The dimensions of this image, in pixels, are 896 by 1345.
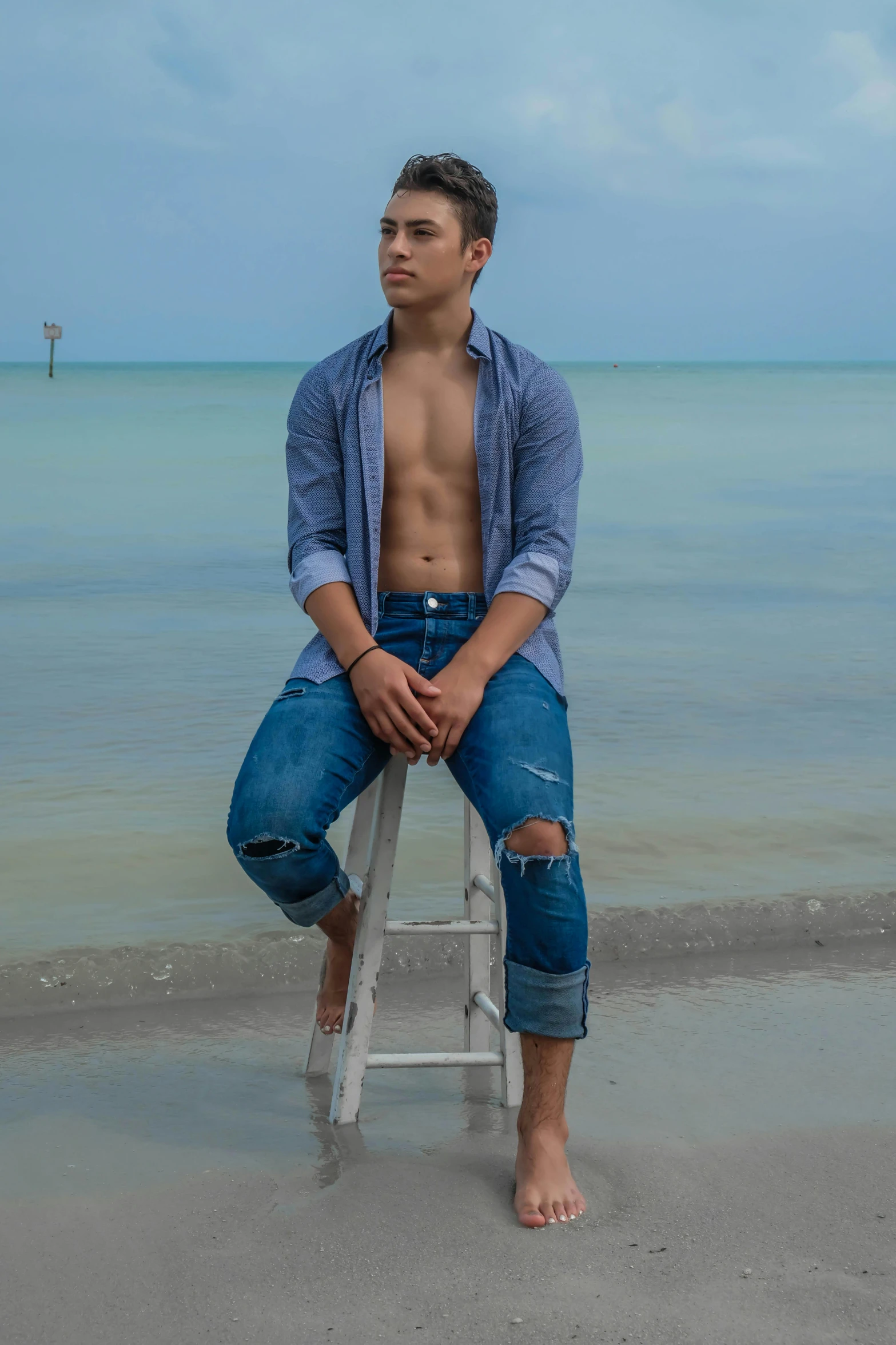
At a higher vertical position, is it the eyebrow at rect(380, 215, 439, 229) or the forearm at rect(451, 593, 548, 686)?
the eyebrow at rect(380, 215, 439, 229)

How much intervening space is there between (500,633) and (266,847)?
574 mm

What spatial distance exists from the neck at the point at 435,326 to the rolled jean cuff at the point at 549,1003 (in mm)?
1268

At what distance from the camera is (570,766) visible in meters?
2.55

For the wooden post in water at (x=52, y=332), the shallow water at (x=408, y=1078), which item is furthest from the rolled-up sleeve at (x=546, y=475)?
the wooden post in water at (x=52, y=332)

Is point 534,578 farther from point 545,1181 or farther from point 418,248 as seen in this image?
point 545,1181

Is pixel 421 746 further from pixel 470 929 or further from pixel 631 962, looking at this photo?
pixel 631 962

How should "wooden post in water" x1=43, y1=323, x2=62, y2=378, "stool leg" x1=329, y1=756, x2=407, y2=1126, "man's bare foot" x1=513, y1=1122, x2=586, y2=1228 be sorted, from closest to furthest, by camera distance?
"man's bare foot" x1=513, y1=1122, x2=586, y2=1228
"stool leg" x1=329, y1=756, x2=407, y2=1126
"wooden post in water" x1=43, y1=323, x2=62, y2=378

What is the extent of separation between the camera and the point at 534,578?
105 inches

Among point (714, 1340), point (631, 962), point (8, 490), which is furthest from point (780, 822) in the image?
point (8, 490)

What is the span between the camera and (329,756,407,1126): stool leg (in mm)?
2648

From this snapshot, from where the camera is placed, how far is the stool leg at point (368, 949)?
2.65 meters

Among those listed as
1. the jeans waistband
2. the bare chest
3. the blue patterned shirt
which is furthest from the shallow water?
the bare chest

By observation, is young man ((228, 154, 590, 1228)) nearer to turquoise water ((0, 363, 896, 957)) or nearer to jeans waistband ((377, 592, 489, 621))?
jeans waistband ((377, 592, 489, 621))

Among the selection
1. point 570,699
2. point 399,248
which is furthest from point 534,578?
point 570,699
